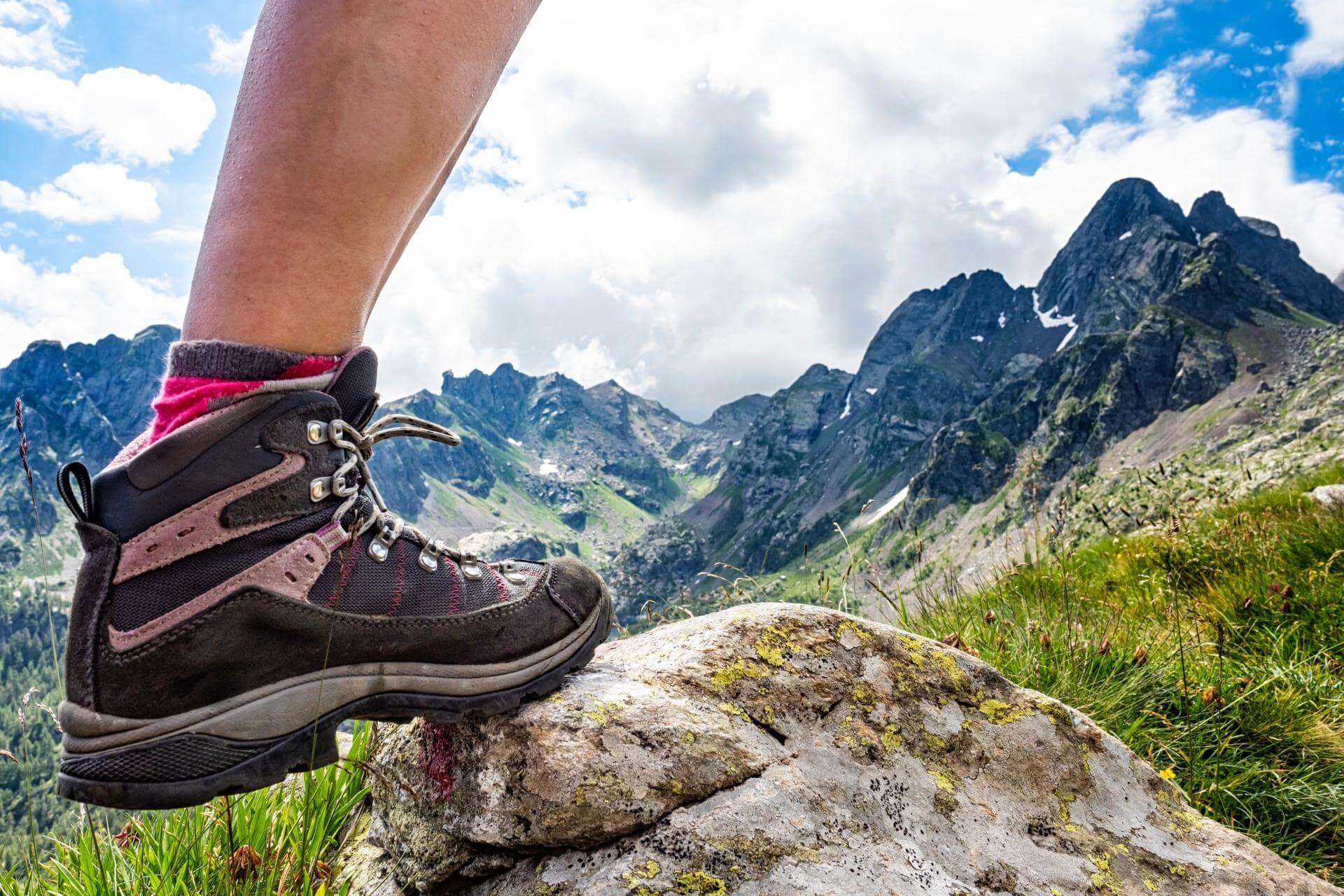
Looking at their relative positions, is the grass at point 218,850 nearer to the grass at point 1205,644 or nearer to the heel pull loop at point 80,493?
the heel pull loop at point 80,493

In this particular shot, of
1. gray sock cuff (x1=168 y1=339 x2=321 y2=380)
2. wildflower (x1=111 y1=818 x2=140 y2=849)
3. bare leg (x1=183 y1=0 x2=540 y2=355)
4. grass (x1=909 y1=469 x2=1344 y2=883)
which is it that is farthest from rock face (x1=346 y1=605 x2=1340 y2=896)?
bare leg (x1=183 y1=0 x2=540 y2=355)

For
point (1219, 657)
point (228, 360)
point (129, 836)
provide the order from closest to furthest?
point (228, 360), point (129, 836), point (1219, 657)

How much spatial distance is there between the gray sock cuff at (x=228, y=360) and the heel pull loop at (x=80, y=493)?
38 centimetres

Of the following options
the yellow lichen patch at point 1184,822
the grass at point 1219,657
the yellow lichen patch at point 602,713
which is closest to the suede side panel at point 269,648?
the yellow lichen patch at point 602,713

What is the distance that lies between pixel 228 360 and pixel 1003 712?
303 centimetres

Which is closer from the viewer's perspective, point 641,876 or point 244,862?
point 641,876

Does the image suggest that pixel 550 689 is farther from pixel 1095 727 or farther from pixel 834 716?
pixel 1095 727

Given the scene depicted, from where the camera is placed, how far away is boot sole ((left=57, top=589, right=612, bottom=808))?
1.96 meters

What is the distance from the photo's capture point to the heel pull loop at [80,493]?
2008 millimetres

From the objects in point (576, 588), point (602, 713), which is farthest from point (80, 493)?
point (602, 713)

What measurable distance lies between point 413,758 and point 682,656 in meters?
1.06

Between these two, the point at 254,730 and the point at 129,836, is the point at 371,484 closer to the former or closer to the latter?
the point at 254,730

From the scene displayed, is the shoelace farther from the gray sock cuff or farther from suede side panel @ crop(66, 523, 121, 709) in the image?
suede side panel @ crop(66, 523, 121, 709)

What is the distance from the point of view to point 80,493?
6.88ft
